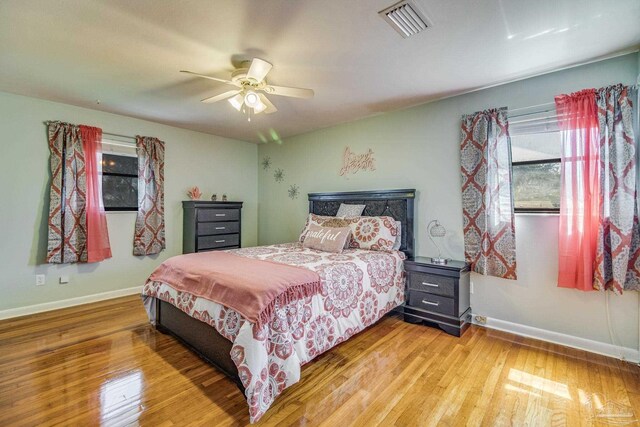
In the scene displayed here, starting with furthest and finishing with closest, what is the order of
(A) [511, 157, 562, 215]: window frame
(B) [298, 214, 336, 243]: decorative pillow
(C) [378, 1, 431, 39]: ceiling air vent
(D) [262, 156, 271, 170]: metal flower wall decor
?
1. (D) [262, 156, 271, 170]: metal flower wall decor
2. (B) [298, 214, 336, 243]: decorative pillow
3. (A) [511, 157, 562, 215]: window frame
4. (C) [378, 1, 431, 39]: ceiling air vent

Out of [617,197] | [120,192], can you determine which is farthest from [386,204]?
[120,192]

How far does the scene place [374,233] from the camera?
331 centimetres

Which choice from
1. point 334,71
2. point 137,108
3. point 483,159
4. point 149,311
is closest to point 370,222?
point 483,159

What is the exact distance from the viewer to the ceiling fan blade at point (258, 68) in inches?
84.3

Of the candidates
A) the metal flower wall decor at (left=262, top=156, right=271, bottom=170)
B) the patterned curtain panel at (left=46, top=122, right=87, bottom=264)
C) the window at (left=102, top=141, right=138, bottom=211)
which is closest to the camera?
the patterned curtain panel at (left=46, top=122, right=87, bottom=264)

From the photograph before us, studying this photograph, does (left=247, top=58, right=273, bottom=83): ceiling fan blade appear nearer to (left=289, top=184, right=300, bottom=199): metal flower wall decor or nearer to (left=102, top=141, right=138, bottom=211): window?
(left=289, top=184, right=300, bottom=199): metal flower wall decor

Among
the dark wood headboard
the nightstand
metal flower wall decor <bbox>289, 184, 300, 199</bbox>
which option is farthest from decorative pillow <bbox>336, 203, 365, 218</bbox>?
metal flower wall decor <bbox>289, 184, 300, 199</bbox>

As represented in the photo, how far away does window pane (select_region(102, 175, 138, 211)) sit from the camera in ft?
12.7

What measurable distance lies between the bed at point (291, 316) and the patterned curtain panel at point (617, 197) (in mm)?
1628

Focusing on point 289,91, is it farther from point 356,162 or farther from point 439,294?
point 439,294

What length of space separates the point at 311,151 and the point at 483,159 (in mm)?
2585

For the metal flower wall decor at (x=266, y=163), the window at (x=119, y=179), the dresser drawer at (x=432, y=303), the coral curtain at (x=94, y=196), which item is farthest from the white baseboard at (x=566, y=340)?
the window at (x=119, y=179)

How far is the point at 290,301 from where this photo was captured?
6.23 ft

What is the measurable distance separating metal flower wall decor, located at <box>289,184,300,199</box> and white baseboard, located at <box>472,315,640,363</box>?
311 cm
